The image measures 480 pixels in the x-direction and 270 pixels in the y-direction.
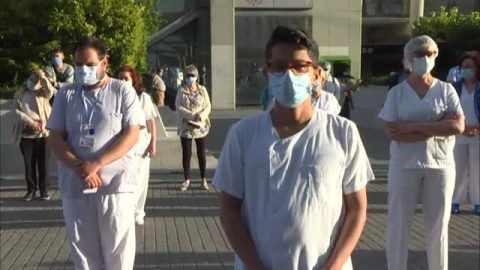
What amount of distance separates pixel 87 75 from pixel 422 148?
2643 millimetres

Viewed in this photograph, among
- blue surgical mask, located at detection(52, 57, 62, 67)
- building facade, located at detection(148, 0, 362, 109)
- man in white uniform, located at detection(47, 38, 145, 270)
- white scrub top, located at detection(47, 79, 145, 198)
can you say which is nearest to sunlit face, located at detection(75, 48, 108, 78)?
man in white uniform, located at detection(47, 38, 145, 270)

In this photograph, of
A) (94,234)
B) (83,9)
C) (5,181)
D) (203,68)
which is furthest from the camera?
(203,68)

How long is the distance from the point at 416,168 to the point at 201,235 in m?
3.21

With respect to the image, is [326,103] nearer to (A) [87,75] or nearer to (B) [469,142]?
(A) [87,75]

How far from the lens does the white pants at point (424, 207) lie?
596 centimetres

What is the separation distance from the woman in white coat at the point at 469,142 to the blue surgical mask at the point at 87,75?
198 inches

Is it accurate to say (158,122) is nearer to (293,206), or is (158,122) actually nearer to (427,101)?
(427,101)

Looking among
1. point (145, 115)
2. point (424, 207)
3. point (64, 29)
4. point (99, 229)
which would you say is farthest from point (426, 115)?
point (64, 29)

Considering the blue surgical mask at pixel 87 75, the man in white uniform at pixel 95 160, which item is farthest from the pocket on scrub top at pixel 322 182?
the blue surgical mask at pixel 87 75

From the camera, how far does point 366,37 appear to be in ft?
60.1

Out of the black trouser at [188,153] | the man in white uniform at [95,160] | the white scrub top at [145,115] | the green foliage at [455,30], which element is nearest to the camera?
the man in white uniform at [95,160]

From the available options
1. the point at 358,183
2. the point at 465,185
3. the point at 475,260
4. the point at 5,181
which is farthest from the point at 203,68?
the point at 358,183

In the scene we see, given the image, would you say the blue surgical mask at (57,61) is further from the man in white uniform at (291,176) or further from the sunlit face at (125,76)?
the man in white uniform at (291,176)

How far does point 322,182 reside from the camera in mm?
3248
